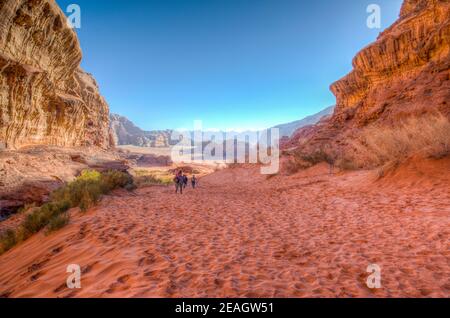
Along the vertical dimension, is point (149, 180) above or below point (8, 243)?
above

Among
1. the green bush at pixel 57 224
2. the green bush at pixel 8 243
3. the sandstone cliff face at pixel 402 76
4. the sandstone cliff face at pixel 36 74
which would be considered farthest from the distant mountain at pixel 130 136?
the green bush at pixel 57 224

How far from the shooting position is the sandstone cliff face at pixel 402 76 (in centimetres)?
1458

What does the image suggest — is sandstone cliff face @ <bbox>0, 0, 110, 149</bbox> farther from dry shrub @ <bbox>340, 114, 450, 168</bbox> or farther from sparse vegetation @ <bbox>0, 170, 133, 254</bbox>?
dry shrub @ <bbox>340, 114, 450, 168</bbox>

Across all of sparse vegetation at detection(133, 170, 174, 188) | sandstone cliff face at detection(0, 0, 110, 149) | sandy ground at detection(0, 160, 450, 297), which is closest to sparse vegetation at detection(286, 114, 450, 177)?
sandy ground at detection(0, 160, 450, 297)

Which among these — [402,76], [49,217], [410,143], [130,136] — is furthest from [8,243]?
[130,136]

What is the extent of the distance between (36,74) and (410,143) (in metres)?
26.9

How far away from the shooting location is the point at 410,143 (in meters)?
10.6

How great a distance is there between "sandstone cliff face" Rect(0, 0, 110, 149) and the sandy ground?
54.6ft

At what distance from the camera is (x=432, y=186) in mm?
7895

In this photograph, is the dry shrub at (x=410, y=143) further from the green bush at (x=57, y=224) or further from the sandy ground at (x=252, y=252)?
the green bush at (x=57, y=224)

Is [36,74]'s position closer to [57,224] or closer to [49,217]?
[49,217]

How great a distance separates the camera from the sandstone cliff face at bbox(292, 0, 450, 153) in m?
14.6
